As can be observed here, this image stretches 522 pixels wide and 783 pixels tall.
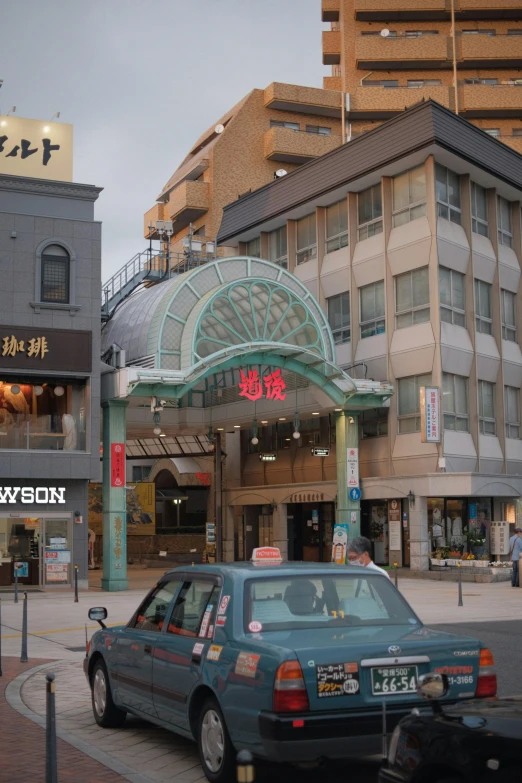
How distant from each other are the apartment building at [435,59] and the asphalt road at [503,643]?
52066mm

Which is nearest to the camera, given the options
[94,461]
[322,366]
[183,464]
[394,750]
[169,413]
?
[394,750]

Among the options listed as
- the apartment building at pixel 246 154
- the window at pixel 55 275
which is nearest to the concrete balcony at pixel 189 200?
the apartment building at pixel 246 154

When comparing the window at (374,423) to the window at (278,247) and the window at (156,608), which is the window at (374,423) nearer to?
the window at (278,247)

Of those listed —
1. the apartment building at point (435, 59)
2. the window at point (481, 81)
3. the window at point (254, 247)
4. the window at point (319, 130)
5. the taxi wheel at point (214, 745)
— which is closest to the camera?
the taxi wheel at point (214, 745)

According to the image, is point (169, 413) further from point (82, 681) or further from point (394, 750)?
point (394, 750)

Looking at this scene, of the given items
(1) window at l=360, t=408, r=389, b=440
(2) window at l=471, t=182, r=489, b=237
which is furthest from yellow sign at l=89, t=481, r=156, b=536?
(2) window at l=471, t=182, r=489, b=237

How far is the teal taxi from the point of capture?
6.71 meters

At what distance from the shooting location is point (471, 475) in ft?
115

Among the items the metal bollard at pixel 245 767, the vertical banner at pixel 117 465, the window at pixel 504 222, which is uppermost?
the window at pixel 504 222

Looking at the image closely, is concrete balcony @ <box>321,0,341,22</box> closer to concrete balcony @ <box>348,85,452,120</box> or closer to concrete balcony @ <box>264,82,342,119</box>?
concrete balcony @ <box>348,85,452,120</box>

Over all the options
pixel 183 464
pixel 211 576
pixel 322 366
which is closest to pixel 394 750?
pixel 211 576

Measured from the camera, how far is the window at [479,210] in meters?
39.5

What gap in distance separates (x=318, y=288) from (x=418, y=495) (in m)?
11.1

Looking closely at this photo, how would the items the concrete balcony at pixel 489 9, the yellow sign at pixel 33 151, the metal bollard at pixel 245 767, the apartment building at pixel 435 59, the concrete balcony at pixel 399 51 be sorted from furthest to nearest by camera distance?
1. the concrete balcony at pixel 489 9
2. the concrete balcony at pixel 399 51
3. the apartment building at pixel 435 59
4. the yellow sign at pixel 33 151
5. the metal bollard at pixel 245 767
